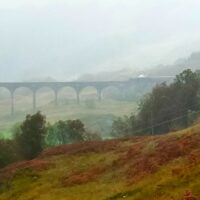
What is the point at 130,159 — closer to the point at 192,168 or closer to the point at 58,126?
the point at 192,168

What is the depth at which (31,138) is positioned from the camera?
6588 cm

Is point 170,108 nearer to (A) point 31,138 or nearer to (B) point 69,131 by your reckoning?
(B) point 69,131

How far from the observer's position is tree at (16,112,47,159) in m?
65.4

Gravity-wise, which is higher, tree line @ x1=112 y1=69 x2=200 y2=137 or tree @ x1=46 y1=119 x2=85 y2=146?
tree line @ x1=112 y1=69 x2=200 y2=137

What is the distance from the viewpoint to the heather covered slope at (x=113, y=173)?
3158cm

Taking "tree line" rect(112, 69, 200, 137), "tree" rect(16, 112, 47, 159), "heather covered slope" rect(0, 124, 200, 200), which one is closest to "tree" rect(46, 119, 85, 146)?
"tree line" rect(112, 69, 200, 137)

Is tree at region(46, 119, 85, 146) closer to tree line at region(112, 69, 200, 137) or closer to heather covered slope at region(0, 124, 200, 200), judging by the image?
tree line at region(112, 69, 200, 137)

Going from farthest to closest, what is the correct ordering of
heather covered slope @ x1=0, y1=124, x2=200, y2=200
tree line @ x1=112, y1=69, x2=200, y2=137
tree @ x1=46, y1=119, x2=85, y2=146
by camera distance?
tree line @ x1=112, y1=69, x2=200, y2=137
tree @ x1=46, y1=119, x2=85, y2=146
heather covered slope @ x1=0, y1=124, x2=200, y2=200

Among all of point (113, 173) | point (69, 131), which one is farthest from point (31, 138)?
point (113, 173)

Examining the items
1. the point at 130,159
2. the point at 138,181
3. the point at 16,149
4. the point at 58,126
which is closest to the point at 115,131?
the point at 58,126

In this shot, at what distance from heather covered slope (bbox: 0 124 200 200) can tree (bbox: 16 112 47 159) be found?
10.9 meters

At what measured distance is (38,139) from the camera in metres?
66.5

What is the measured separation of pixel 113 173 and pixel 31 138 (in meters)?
27.8

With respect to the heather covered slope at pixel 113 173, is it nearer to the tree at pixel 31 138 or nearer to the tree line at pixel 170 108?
the tree at pixel 31 138
